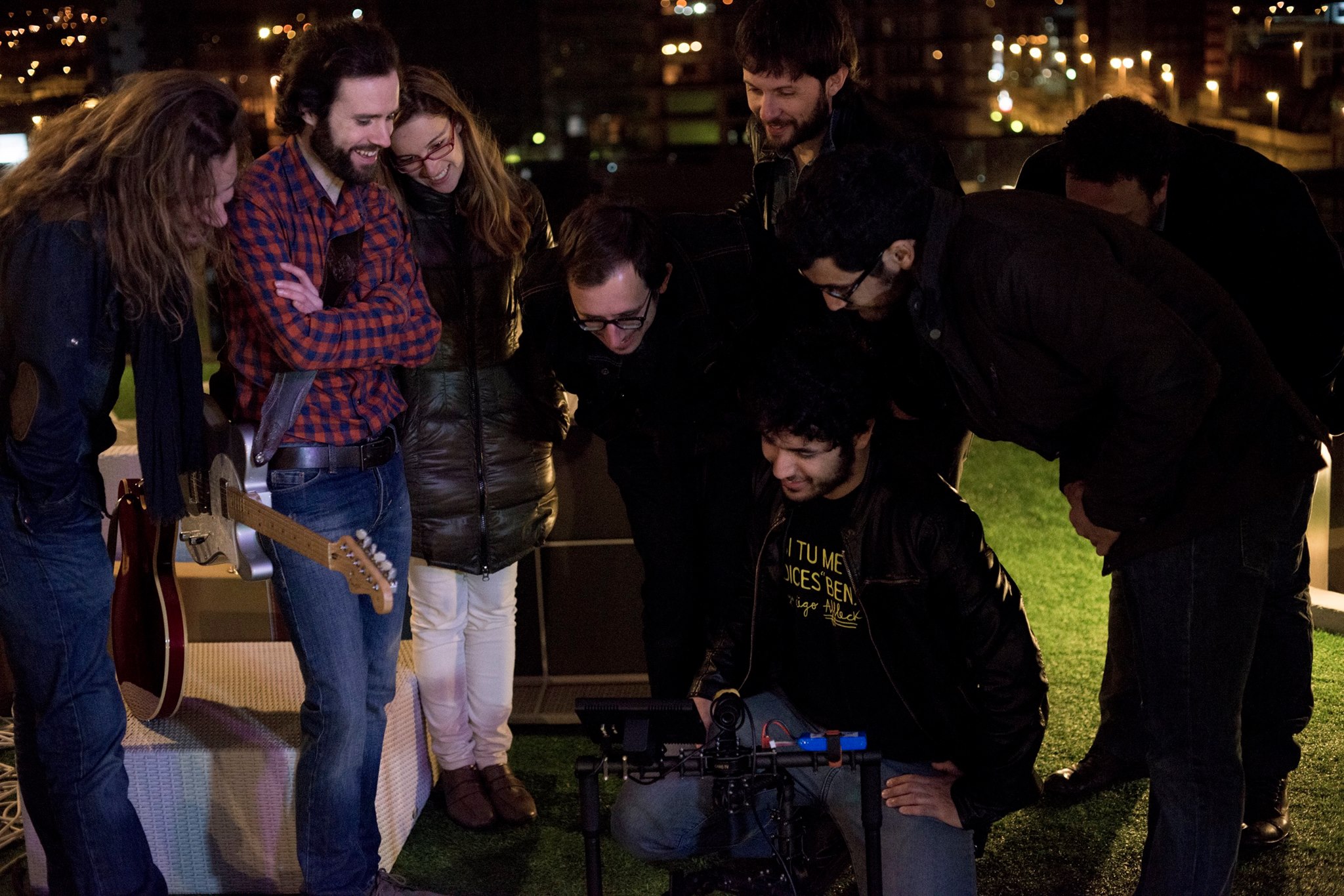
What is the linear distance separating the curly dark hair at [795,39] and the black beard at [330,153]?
945mm

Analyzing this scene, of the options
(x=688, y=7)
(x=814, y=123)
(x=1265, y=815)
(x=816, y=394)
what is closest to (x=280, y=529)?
(x=816, y=394)

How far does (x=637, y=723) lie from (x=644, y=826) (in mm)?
636

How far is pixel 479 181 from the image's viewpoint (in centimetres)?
268

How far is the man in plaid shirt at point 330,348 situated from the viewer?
2.13m

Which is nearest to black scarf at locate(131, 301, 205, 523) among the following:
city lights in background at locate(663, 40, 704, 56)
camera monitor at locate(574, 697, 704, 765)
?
camera monitor at locate(574, 697, 704, 765)

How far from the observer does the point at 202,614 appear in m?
3.39

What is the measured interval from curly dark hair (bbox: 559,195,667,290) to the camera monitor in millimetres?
965

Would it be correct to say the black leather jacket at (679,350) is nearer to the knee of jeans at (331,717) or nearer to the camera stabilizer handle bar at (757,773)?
the knee of jeans at (331,717)

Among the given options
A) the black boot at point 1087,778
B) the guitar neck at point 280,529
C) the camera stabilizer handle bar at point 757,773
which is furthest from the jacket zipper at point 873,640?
the guitar neck at point 280,529

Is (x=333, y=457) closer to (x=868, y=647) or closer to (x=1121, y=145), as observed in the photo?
(x=868, y=647)

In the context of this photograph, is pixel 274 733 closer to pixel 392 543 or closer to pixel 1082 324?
pixel 392 543

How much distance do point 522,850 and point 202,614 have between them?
4.06 ft

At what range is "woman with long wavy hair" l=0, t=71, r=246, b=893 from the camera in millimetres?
1944

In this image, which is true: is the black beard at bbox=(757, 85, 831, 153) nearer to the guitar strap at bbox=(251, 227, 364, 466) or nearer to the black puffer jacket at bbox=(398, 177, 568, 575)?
the black puffer jacket at bbox=(398, 177, 568, 575)
